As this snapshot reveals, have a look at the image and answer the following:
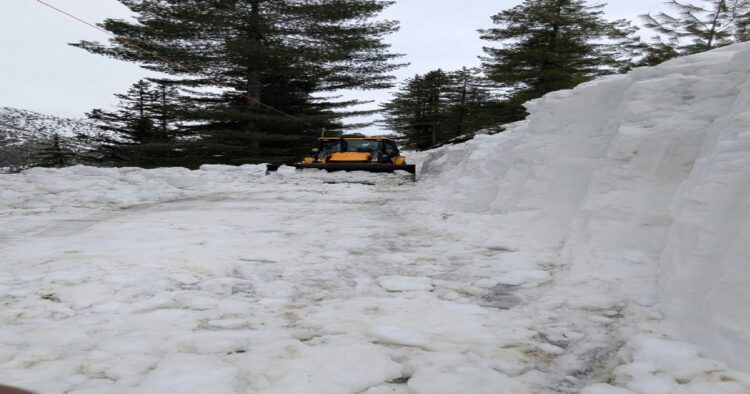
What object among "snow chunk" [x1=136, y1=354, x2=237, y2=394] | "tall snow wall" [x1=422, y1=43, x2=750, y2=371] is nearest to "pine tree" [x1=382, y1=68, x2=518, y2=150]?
"tall snow wall" [x1=422, y1=43, x2=750, y2=371]

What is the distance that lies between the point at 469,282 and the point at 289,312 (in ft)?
4.86

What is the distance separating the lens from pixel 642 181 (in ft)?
12.3

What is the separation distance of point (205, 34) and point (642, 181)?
19792 millimetres

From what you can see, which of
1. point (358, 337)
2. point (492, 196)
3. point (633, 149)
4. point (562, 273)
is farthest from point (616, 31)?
point (358, 337)

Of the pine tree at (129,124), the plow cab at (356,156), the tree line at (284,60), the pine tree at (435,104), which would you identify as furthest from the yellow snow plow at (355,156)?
the pine tree at (435,104)

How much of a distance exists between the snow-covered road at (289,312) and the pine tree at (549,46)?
18.1 metres

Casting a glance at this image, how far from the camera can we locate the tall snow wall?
7.49ft

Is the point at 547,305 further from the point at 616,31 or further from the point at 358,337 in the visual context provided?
the point at 616,31

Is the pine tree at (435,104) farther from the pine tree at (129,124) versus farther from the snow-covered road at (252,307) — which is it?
the snow-covered road at (252,307)

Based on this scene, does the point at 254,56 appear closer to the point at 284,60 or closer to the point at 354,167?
the point at 284,60

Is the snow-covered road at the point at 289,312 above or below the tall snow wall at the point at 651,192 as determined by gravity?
below

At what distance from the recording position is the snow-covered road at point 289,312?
1.89m

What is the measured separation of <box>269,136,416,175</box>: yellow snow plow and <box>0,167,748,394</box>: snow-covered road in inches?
289

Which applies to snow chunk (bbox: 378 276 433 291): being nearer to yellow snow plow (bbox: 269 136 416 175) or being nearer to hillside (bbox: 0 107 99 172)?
yellow snow plow (bbox: 269 136 416 175)
